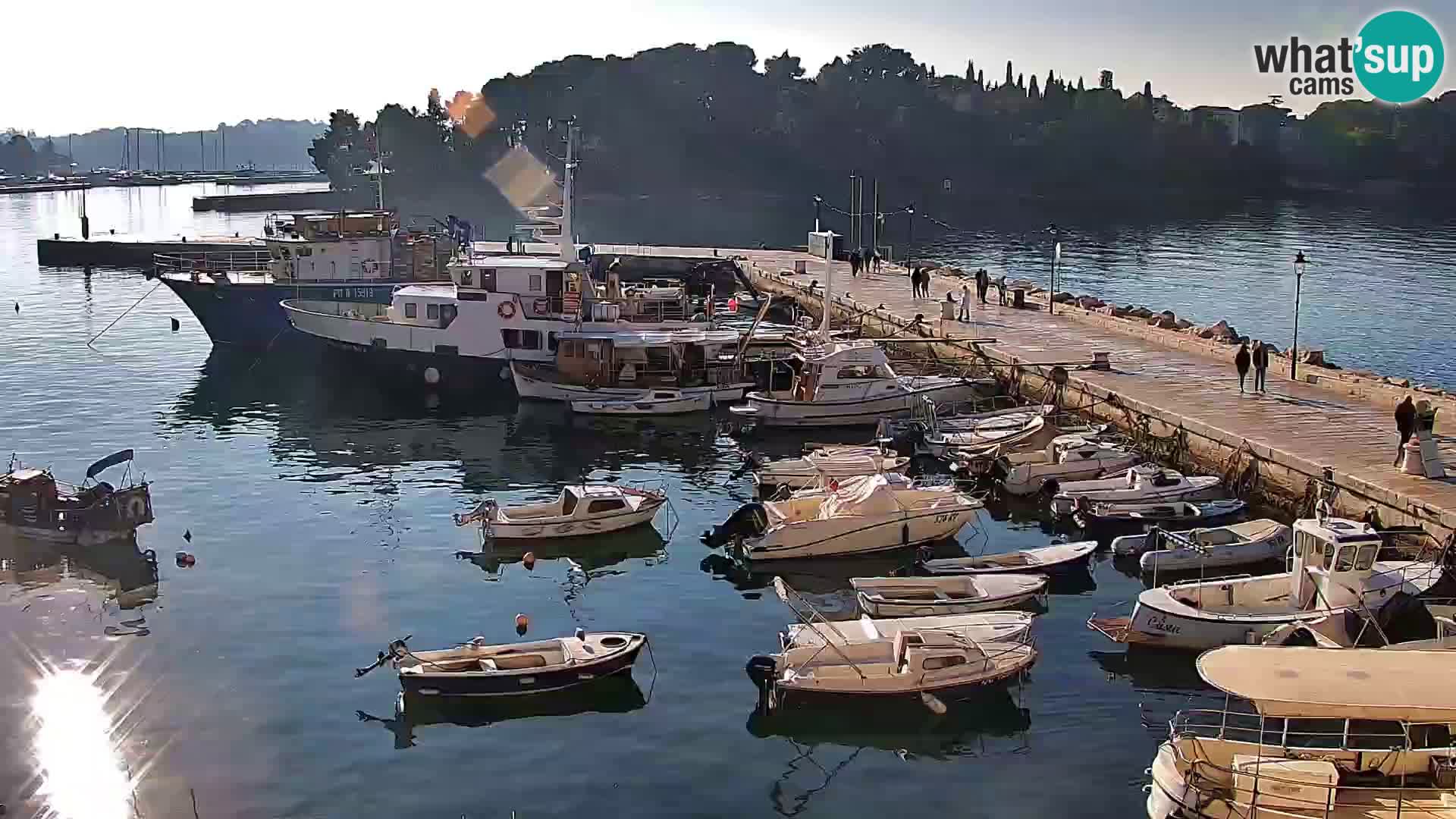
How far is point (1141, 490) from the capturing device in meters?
32.4

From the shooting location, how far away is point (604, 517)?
32.0m

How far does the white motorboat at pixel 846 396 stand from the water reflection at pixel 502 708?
65.8ft

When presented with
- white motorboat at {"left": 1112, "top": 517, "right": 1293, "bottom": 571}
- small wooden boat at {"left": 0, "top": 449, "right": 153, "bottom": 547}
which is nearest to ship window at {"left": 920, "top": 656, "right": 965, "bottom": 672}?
white motorboat at {"left": 1112, "top": 517, "right": 1293, "bottom": 571}

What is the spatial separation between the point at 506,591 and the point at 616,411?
17409 mm

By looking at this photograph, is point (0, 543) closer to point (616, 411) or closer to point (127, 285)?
point (616, 411)

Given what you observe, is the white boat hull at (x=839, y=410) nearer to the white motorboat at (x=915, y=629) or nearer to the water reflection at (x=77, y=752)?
the white motorboat at (x=915, y=629)

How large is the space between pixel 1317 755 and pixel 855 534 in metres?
13.7

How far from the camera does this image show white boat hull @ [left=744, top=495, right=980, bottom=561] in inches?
1179

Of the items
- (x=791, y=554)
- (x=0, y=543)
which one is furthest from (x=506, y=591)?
(x=0, y=543)

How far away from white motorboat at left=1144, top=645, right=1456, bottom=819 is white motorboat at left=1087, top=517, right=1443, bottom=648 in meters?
5.96

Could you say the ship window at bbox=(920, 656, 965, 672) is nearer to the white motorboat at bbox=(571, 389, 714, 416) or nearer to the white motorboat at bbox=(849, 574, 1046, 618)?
the white motorboat at bbox=(849, 574, 1046, 618)

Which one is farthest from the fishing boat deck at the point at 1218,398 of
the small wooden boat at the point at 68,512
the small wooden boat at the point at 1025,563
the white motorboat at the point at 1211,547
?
the small wooden boat at the point at 68,512

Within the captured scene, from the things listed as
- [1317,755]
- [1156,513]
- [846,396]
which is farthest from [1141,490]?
[1317,755]

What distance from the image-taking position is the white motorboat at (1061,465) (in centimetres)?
3472
